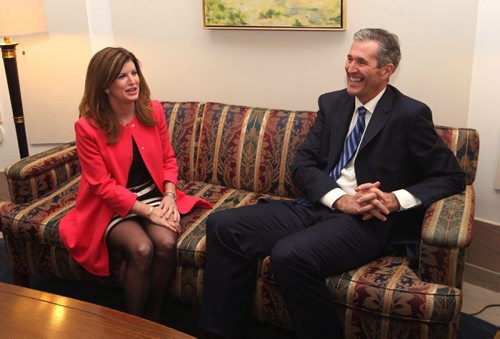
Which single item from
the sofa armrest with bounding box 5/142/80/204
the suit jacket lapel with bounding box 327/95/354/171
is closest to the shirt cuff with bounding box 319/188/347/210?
the suit jacket lapel with bounding box 327/95/354/171

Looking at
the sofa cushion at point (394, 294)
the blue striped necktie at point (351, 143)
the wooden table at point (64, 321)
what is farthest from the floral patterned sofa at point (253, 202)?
the wooden table at point (64, 321)

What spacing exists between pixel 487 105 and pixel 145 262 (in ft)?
5.38

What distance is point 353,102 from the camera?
7.53ft

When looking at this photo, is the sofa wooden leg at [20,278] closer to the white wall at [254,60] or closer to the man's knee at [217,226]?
the man's knee at [217,226]

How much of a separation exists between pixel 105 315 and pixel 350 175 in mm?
1086

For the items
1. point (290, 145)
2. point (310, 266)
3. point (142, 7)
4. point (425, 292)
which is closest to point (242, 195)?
point (290, 145)

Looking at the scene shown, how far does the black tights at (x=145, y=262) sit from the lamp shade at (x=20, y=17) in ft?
4.16

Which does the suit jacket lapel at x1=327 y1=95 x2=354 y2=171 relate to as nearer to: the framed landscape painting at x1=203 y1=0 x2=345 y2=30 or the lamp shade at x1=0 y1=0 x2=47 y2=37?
the framed landscape painting at x1=203 y1=0 x2=345 y2=30

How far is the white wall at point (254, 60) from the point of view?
98.7 inches

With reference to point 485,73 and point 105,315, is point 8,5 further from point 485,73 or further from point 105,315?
point 485,73

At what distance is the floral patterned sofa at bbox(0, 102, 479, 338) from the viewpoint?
1862 mm

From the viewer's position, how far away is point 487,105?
8.18 feet

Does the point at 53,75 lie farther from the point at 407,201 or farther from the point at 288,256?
the point at 407,201

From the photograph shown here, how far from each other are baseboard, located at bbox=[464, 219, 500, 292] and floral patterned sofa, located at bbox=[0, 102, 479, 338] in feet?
1.62
